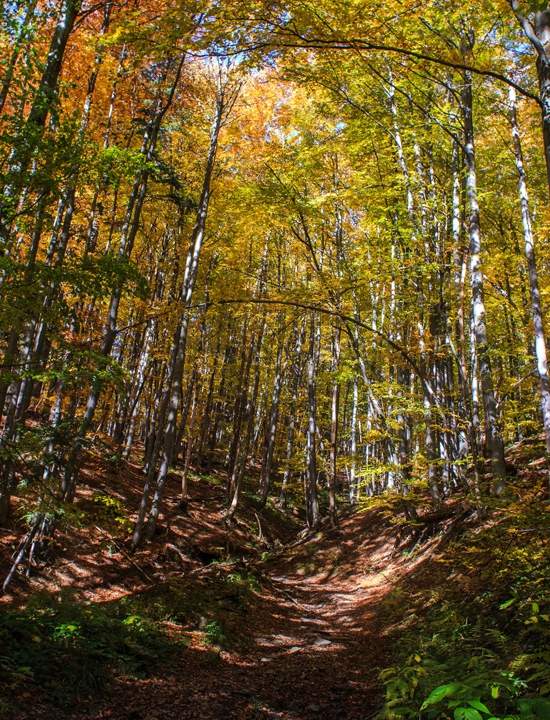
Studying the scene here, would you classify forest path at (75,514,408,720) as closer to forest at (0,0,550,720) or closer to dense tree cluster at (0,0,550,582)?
forest at (0,0,550,720)

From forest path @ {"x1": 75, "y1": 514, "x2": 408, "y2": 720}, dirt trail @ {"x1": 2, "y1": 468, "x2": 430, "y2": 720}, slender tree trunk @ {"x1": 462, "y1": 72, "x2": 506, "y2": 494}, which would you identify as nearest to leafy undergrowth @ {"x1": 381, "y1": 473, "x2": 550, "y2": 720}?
forest path @ {"x1": 75, "y1": 514, "x2": 408, "y2": 720}

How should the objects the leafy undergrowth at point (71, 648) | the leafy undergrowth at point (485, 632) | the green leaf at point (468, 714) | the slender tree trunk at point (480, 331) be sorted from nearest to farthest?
the green leaf at point (468, 714) → the leafy undergrowth at point (485, 632) → the leafy undergrowth at point (71, 648) → the slender tree trunk at point (480, 331)

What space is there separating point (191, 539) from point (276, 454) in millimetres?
15328

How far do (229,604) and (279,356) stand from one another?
12.3 m

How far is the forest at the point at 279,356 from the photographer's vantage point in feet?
14.8

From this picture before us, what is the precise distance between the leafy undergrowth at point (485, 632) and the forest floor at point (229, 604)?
1.19 ft

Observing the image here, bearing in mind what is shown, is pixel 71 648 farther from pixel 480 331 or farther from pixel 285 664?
pixel 480 331

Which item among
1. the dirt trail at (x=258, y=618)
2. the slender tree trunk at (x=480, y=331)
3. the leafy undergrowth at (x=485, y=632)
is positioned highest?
the slender tree trunk at (x=480, y=331)

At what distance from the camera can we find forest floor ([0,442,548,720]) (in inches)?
191

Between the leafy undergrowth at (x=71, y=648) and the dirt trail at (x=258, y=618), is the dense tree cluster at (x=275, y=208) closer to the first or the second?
the dirt trail at (x=258, y=618)

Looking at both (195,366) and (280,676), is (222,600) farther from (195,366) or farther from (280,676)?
(195,366)

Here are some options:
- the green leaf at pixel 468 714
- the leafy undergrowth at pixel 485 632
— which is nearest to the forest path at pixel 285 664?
the leafy undergrowth at pixel 485 632

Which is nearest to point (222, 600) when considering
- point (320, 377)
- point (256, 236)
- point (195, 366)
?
point (195, 366)

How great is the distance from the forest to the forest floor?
0.06m
